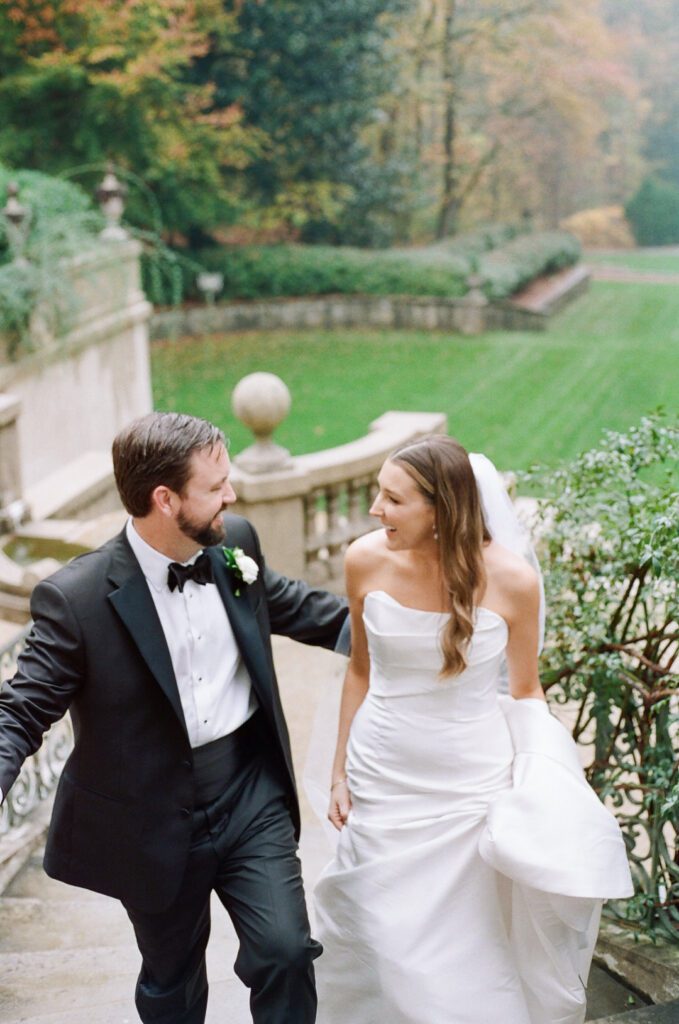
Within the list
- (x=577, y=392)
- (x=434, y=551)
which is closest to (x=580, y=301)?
(x=577, y=392)

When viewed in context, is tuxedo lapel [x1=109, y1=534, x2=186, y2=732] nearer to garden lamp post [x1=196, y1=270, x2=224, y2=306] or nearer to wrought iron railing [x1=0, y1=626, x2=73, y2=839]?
wrought iron railing [x1=0, y1=626, x2=73, y2=839]

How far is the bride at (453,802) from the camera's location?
2678mm

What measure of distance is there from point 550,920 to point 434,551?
2.82ft

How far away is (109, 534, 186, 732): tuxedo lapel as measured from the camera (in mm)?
2545

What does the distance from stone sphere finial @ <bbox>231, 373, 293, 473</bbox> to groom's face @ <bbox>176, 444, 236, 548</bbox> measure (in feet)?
14.5

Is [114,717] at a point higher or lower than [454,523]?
lower

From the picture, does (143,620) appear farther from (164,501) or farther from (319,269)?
(319,269)

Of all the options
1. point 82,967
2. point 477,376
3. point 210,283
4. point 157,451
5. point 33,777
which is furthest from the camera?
point 210,283

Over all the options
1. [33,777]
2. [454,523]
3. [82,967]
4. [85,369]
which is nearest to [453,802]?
[454,523]

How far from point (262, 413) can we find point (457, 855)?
4649 mm

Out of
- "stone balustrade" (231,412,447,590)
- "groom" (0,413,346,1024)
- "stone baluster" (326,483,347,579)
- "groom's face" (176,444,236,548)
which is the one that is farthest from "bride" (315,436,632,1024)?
"stone baluster" (326,483,347,579)

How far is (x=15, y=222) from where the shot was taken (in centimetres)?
1201

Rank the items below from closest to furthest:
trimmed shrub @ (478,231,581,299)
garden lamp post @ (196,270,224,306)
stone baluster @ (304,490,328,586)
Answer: stone baluster @ (304,490,328,586) → garden lamp post @ (196,270,224,306) → trimmed shrub @ (478,231,581,299)

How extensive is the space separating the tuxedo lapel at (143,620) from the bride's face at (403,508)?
1.83 ft
